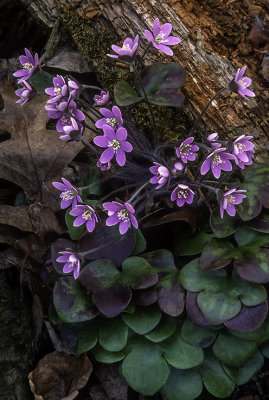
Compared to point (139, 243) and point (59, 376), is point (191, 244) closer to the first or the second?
point (139, 243)

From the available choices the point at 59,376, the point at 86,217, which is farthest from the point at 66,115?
the point at 59,376

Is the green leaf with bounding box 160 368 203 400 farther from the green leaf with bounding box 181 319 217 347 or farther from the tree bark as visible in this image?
the tree bark

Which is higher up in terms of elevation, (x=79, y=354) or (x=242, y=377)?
(x=242, y=377)

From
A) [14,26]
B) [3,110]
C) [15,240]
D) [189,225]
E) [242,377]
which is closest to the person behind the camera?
[242,377]

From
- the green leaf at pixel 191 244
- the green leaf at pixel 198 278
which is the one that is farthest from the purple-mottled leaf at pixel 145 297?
the green leaf at pixel 191 244

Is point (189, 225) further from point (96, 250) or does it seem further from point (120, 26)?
point (120, 26)

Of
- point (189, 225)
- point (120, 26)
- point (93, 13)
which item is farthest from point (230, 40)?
point (189, 225)

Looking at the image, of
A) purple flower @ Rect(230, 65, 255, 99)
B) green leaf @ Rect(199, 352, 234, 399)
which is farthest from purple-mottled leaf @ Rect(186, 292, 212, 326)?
purple flower @ Rect(230, 65, 255, 99)
